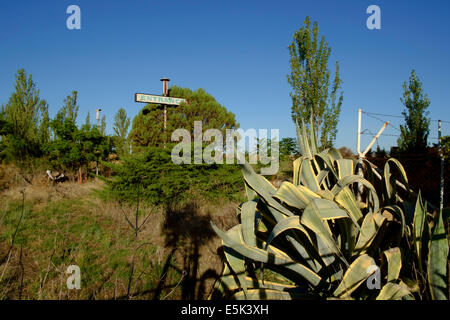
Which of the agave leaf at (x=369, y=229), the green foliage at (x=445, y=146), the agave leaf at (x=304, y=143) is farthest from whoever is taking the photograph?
the green foliage at (x=445, y=146)

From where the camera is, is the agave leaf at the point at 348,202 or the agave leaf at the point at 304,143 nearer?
the agave leaf at the point at 348,202

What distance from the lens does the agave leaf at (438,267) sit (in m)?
1.35

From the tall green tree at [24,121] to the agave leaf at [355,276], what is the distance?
1215 cm

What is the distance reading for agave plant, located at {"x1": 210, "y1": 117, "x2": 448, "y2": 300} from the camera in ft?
4.70

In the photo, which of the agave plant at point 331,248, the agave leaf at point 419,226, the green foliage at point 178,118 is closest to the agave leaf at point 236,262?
the agave plant at point 331,248

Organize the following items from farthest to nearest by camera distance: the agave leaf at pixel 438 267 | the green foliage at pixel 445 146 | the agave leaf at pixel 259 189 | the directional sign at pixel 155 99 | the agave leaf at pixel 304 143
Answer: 1. the directional sign at pixel 155 99
2. the green foliage at pixel 445 146
3. the agave leaf at pixel 304 143
4. the agave leaf at pixel 259 189
5. the agave leaf at pixel 438 267

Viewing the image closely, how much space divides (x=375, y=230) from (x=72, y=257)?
10.9 ft

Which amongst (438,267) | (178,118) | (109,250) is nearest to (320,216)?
(438,267)

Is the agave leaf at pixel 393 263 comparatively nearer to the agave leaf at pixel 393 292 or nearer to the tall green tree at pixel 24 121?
the agave leaf at pixel 393 292

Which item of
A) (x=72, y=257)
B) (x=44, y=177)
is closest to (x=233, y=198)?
(x=72, y=257)

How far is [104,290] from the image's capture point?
2621 millimetres

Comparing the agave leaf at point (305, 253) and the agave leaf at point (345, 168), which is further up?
the agave leaf at point (345, 168)

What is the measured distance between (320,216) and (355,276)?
0.34m

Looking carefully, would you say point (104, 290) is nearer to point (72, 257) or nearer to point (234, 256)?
point (72, 257)
